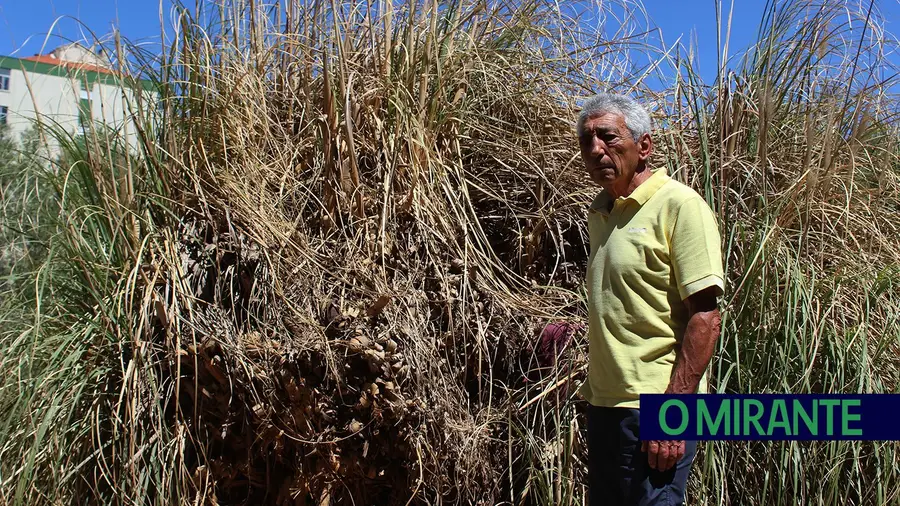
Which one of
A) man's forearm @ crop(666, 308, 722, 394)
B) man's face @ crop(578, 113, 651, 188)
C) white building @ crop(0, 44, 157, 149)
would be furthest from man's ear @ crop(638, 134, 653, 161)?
white building @ crop(0, 44, 157, 149)

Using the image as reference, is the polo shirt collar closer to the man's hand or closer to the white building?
the man's hand

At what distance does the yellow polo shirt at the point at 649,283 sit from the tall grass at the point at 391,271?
2.63ft

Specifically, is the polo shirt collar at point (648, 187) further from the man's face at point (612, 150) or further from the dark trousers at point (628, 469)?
the dark trousers at point (628, 469)

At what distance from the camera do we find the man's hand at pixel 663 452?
6.50 ft

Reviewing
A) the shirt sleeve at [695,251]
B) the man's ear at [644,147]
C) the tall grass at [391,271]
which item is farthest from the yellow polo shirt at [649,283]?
the tall grass at [391,271]

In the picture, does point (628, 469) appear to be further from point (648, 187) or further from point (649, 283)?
point (648, 187)

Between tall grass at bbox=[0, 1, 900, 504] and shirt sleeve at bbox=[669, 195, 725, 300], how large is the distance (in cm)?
90

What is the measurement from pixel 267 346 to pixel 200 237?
1.99ft

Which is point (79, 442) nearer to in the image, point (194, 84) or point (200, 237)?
point (200, 237)

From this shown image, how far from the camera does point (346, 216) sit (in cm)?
327

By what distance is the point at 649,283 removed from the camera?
2076mm

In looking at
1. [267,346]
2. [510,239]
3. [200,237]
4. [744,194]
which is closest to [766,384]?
[744,194]

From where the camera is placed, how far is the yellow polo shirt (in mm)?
2012

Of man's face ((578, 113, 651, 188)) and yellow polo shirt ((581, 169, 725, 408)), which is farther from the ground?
man's face ((578, 113, 651, 188))
